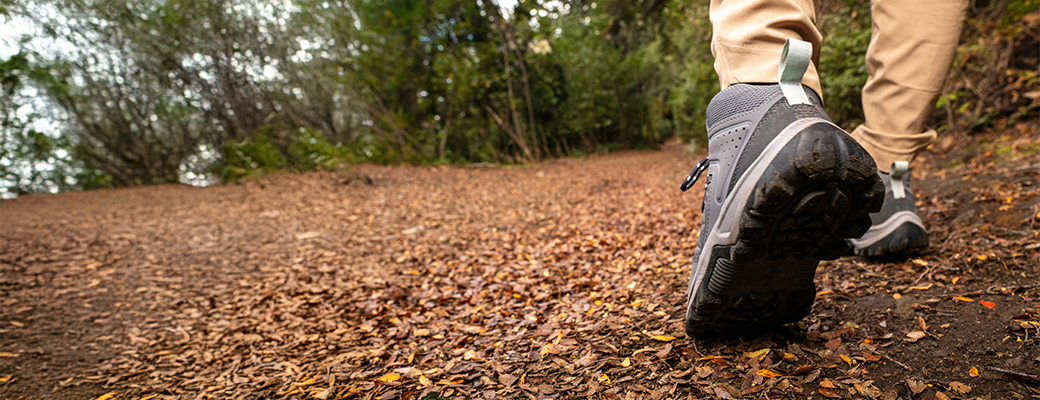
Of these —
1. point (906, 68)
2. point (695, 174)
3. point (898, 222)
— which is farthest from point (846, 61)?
point (695, 174)

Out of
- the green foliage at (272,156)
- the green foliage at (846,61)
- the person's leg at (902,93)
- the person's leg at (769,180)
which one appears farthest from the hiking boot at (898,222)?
the green foliage at (272,156)

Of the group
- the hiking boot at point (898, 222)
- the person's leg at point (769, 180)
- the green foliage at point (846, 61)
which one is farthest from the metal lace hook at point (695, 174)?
the green foliage at point (846, 61)

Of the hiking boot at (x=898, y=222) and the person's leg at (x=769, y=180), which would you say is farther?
the hiking boot at (x=898, y=222)

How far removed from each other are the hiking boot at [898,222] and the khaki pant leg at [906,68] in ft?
0.16

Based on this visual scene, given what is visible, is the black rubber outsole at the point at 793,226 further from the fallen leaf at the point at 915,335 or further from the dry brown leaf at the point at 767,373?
the fallen leaf at the point at 915,335

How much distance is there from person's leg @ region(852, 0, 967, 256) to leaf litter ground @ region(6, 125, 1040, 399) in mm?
107

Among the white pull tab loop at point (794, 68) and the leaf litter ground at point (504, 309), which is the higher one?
the white pull tab loop at point (794, 68)

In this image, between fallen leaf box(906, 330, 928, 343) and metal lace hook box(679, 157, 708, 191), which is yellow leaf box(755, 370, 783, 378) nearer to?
fallen leaf box(906, 330, 928, 343)

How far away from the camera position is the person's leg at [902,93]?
53.1 inches

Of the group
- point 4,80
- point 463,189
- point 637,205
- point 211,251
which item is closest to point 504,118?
point 463,189

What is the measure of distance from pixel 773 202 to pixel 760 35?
0.41 metres

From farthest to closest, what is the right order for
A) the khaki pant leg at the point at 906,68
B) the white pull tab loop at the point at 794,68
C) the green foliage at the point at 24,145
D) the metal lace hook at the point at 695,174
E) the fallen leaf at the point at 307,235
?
the green foliage at the point at 24,145
the fallen leaf at the point at 307,235
the khaki pant leg at the point at 906,68
the metal lace hook at the point at 695,174
the white pull tab loop at the point at 794,68

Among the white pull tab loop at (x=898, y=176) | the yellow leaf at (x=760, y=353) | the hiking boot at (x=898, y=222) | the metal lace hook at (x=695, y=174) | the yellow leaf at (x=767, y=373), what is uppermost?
the metal lace hook at (x=695, y=174)

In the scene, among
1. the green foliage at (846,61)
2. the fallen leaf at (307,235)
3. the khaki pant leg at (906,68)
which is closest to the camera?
the khaki pant leg at (906,68)
